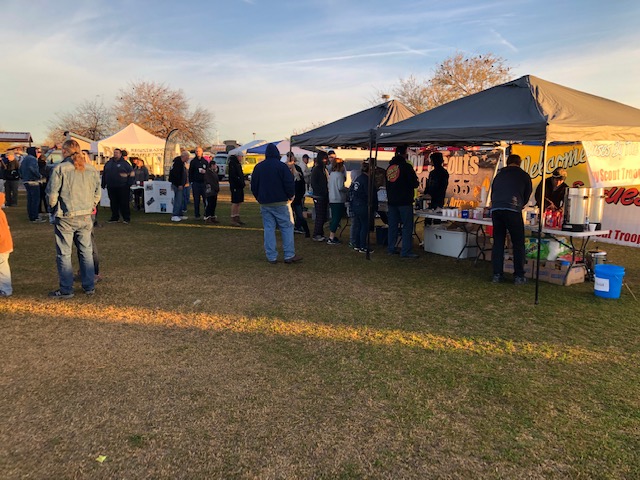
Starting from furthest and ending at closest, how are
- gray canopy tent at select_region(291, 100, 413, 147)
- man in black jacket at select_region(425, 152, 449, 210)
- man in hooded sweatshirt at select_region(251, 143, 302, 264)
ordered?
gray canopy tent at select_region(291, 100, 413, 147) < man in black jacket at select_region(425, 152, 449, 210) < man in hooded sweatshirt at select_region(251, 143, 302, 264)

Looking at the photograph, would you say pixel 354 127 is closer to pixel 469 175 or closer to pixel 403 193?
pixel 403 193

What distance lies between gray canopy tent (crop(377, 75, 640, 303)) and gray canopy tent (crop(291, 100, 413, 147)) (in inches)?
65.0

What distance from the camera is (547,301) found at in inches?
220

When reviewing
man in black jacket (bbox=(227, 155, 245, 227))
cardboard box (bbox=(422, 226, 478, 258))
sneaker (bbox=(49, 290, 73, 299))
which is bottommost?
sneaker (bbox=(49, 290, 73, 299))

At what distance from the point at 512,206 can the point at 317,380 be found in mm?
3806

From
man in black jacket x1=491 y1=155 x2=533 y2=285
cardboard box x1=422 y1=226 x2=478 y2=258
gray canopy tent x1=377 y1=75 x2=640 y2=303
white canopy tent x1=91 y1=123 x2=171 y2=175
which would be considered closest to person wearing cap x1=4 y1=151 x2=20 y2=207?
white canopy tent x1=91 y1=123 x2=171 y2=175

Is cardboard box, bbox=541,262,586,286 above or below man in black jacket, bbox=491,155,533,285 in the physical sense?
below

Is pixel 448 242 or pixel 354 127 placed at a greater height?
pixel 354 127

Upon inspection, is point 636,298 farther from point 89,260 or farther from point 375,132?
point 89,260

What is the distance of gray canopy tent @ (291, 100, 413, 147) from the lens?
28.4 feet

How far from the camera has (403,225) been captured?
8.05 m

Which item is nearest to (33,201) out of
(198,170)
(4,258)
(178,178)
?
(178,178)

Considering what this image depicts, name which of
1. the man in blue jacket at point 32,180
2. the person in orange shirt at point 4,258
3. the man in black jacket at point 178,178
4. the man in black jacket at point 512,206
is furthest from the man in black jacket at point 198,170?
the man in black jacket at point 512,206

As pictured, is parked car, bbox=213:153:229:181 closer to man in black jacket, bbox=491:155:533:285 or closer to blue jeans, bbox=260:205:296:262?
blue jeans, bbox=260:205:296:262
